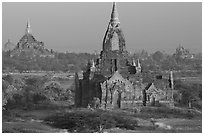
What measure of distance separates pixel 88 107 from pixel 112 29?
7.24 feet

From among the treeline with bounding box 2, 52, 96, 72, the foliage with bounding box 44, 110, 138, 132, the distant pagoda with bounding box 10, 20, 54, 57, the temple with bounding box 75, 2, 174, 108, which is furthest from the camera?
the treeline with bounding box 2, 52, 96, 72

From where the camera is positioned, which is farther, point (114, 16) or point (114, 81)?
point (114, 16)

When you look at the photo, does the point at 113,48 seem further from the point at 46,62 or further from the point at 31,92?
the point at 46,62

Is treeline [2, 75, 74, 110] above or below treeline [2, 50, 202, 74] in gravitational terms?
below

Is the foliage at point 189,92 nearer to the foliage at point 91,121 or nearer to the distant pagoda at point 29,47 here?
the foliage at point 91,121

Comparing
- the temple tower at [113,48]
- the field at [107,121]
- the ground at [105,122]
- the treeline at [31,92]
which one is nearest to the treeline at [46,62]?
the treeline at [31,92]

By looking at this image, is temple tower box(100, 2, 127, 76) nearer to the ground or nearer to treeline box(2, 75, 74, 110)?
the ground

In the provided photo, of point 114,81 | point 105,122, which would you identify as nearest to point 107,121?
point 105,122

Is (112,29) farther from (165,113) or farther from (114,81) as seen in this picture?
(165,113)

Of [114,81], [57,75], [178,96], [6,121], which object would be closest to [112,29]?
[114,81]

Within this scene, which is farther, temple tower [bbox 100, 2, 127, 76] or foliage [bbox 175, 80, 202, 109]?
foliage [bbox 175, 80, 202, 109]

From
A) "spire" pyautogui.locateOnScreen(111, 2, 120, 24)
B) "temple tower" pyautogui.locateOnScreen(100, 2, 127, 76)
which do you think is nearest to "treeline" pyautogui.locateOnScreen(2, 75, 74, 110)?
"temple tower" pyautogui.locateOnScreen(100, 2, 127, 76)

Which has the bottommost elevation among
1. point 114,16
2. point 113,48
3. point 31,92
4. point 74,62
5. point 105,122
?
point 105,122

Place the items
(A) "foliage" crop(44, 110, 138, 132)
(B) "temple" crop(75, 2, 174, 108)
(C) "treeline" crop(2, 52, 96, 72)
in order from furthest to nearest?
(C) "treeline" crop(2, 52, 96, 72)
(B) "temple" crop(75, 2, 174, 108)
(A) "foliage" crop(44, 110, 138, 132)
